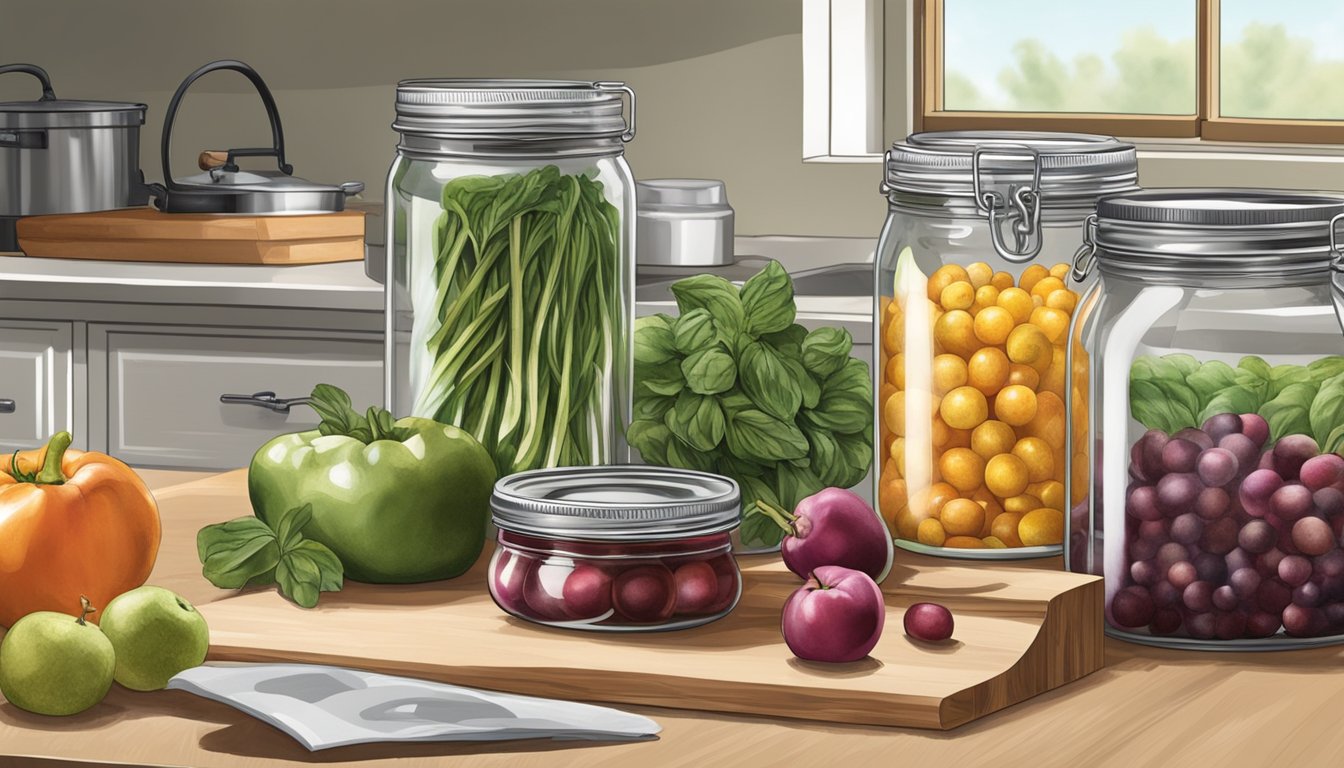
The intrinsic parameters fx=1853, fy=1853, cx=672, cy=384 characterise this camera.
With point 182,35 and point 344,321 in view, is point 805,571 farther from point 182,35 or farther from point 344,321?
point 182,35

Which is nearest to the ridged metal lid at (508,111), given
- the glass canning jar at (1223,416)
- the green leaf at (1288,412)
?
the glass canning jar at (1223,416)

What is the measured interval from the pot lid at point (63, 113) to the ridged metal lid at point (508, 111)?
6.54 feet

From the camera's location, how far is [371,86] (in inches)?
130

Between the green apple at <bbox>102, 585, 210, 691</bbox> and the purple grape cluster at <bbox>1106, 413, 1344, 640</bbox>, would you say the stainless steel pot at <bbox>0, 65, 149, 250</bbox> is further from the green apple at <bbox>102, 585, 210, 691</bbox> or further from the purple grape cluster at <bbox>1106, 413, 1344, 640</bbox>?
the purple grape cluster at <bbox>1106, 413, 1344, 640</bbox>

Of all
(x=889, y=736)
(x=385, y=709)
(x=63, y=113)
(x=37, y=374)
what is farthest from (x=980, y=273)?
(x=63, y=113)

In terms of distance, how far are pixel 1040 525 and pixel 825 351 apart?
163mm

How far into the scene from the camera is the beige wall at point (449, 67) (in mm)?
3152

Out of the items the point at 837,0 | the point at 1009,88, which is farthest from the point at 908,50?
the point at 1009,88

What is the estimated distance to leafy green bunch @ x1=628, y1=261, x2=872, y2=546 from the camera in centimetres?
109

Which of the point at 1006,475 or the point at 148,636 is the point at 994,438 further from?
the point at 148,636

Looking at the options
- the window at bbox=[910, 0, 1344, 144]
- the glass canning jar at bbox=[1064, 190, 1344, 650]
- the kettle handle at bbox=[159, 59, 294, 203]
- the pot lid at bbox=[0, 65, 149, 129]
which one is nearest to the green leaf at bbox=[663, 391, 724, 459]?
the glass canning jar at bbox=[1064, 190, 1344, 650]

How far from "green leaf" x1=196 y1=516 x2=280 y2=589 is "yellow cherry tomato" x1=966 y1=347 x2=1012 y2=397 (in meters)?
0.41

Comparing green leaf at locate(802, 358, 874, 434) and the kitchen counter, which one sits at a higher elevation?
green leaf at locate(802, 358, 874, 434)

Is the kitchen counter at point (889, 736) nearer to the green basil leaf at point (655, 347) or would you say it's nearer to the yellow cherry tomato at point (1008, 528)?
the yellow cherry tomato at point (1008, 528)
